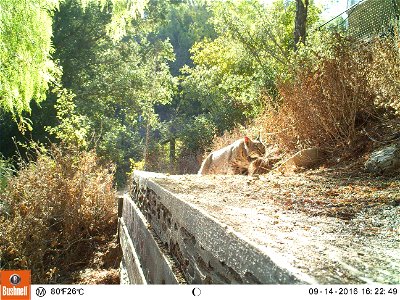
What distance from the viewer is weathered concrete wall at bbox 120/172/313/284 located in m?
1.33

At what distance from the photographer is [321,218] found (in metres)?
1.96

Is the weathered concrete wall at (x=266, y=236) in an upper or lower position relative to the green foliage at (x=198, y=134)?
lower

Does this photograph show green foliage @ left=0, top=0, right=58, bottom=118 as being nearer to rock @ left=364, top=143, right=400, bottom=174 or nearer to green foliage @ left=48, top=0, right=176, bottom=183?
rock @ left=364, top=143, right=400, bottom=174

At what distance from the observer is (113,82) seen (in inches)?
674

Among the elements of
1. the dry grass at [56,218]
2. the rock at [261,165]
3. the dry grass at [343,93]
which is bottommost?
the dry grass at [56,218]

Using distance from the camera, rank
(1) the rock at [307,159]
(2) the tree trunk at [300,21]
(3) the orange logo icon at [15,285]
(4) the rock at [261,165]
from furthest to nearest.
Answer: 1. (2) the tree trunk at [300,21]
2. (4) the rock at [261,165]
3. (1) the rock at [307,159]
4. (3) the orange logo icon at [15,285]

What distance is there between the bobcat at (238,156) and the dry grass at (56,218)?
2.25 meters

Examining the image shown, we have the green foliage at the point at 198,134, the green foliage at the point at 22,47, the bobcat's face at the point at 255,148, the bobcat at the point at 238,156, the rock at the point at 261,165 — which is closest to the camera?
the green foliage at the point at 22,47

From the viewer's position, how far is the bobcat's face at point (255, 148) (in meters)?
6.09

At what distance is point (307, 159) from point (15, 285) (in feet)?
11.2

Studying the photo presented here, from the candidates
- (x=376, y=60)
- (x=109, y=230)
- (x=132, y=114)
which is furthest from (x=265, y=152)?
(x=132, y=114)

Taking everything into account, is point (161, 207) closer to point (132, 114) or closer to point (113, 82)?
point (113, 82)

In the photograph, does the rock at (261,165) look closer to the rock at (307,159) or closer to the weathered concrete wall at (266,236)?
the rock at (307,159)

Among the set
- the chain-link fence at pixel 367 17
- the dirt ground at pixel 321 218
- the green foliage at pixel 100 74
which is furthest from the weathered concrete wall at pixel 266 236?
the green foliage at pixel 100 74
